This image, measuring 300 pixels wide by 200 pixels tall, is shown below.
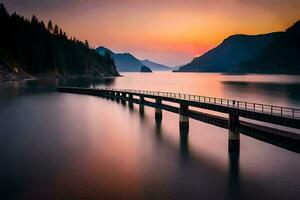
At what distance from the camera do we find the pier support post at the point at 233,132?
38.6 meters

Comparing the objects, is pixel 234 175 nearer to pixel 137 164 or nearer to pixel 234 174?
pixel 234 174

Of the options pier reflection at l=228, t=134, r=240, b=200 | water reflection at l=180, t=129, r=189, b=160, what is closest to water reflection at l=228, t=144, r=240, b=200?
pier reflection at l=228, t=134, r=240, b=200

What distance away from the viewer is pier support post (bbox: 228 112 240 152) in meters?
38.6

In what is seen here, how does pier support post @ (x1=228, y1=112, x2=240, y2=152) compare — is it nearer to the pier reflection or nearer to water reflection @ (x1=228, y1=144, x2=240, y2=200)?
the pier reflection

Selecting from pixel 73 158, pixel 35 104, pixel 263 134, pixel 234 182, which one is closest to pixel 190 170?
pixel 234 182

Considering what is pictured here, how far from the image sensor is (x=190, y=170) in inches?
1352

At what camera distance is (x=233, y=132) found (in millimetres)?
38938

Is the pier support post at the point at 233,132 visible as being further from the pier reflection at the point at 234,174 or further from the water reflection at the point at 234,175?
the water reflection at the point at 234,175

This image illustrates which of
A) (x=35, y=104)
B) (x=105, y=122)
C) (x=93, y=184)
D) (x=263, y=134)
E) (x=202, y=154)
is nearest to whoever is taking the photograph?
(x=93, y=184)

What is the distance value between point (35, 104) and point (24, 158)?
5993cm

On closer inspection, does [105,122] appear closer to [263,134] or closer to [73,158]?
[73,158]

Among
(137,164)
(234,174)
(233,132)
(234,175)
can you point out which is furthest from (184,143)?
(234,175)

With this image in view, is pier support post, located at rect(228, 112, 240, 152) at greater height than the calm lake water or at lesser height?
greater

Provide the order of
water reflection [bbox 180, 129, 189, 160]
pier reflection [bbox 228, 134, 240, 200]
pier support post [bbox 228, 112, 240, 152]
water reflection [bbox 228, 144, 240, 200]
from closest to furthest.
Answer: water reflection [bbox 228, 144, 240, 200] < pier reflection [bbox 228, 134, 240, 200] < pier support post [bbox 228, 112, 240, 152] < water reflection [bbox 180, 129, 189, 160]
